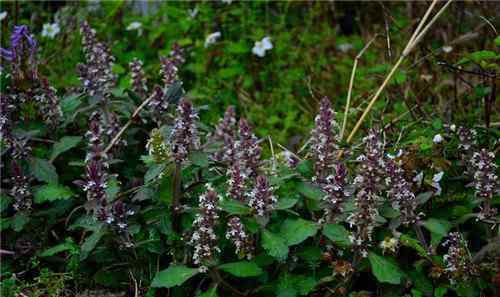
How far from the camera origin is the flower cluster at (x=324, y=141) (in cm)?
232

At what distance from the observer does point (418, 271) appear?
7.56 feet

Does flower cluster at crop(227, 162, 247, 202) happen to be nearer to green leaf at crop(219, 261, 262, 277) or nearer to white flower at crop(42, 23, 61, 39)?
green leaf at crop(219, 261, 262, 277)

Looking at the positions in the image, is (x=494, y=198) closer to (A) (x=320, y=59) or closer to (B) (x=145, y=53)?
(A) (x=320, y=59)

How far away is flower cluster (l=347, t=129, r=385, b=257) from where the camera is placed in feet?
6.99

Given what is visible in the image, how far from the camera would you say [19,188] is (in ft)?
8.51

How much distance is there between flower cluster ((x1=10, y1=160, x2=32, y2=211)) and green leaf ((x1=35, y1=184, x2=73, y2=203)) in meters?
0.05

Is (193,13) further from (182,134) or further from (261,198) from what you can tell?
(261,198)

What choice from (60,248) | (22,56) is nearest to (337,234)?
(60,248)

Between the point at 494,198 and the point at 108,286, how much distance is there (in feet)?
4.18

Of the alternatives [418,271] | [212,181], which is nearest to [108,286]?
[212,181]

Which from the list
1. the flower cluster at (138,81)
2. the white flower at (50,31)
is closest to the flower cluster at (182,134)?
the flower cluster at (138,81)

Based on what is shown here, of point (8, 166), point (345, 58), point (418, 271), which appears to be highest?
point (8, 166)

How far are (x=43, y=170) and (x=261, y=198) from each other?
0.88 m

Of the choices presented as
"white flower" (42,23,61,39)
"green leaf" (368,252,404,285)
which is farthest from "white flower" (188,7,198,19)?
"green leaf" (368,252,404,285)
